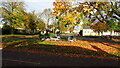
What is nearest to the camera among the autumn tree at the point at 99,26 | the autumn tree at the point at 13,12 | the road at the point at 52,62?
the road at the point at 52,62

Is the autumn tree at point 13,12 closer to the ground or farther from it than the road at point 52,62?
farther from it

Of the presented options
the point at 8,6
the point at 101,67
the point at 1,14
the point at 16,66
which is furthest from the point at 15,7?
the point at 101,67

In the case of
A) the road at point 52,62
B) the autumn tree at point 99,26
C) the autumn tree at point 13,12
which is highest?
the autumn tree at point 13,12

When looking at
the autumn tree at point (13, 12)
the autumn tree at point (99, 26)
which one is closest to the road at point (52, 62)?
the autumn tree at point (99, 26)

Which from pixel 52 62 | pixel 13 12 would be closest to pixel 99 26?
pixel 52 62

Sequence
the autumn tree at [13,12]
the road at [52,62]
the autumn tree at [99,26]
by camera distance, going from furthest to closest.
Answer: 1. the autumn tree at [13,12]
2. the autumn tree at [99,26]
3. the road at [52,62]

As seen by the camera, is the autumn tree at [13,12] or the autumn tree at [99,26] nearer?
the autumn tree at [99,26]

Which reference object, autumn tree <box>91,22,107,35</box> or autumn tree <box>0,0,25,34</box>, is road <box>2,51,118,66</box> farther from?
autumn tree <box>0,0,25,34</box>

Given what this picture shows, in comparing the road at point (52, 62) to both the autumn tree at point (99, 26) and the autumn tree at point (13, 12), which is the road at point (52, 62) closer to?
the autumn tree at point (99, 26)

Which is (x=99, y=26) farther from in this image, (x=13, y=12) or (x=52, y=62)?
(x=13, y=12)

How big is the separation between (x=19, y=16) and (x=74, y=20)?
26242mm

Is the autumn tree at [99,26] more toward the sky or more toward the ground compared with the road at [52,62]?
more toward the sky

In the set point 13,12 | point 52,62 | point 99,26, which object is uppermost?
point 13,12

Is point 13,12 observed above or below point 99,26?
above
